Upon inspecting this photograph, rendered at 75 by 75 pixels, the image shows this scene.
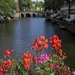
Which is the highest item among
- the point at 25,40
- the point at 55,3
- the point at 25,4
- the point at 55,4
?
the point at 55,3

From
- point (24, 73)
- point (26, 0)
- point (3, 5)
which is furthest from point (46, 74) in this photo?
point (26, 0)

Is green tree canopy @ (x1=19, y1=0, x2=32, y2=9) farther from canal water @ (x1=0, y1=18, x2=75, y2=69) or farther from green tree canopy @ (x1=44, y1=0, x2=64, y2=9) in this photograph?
canal water @ (x1=0, y1=18, x2=75, y2=69)

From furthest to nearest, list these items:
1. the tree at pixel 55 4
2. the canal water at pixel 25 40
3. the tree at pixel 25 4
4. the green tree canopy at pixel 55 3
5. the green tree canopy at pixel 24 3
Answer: the tree at pixel 25 4 < the green tree canopy at pixel 24 3 < the tree at pixel 55 4 < the green tree canopy at pixel 55 3 < the canal water at pixel 25 40

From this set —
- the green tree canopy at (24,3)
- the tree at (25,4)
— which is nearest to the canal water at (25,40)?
the green tree canopy at (24,3)

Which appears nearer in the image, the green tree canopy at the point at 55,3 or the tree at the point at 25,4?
the green tree canopy at the point at 55,3

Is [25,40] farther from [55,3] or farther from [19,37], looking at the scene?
[55,3]

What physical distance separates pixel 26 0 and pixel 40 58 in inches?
5211

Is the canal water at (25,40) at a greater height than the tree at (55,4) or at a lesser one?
lesser

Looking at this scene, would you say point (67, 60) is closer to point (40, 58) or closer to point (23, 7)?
point (40, 58)

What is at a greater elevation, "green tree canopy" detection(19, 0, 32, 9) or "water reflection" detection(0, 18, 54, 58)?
"green tree canopy" detection(19, 0, 32, 9)

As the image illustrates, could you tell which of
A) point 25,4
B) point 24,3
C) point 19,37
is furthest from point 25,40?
point 25,4

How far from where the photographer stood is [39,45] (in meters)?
4.54

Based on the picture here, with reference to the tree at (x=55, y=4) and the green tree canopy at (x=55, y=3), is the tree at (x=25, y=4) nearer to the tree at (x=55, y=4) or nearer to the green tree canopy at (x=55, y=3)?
the tree at (x=55, y=4)

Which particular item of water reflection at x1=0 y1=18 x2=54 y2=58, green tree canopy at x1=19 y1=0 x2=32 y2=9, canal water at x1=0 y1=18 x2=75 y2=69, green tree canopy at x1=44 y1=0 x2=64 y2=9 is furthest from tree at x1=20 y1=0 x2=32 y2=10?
canal water at x1=0 y1=18 x2=75 y2=69
